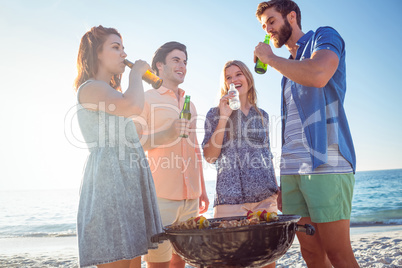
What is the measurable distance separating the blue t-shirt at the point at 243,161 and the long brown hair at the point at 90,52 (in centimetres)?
124

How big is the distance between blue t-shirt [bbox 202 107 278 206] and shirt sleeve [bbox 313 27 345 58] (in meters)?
1.07

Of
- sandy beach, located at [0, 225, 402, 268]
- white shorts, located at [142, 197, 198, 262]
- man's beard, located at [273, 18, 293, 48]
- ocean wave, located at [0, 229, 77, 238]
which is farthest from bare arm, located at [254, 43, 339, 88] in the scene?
ocean wave, located at [0, 229, 77, 238]

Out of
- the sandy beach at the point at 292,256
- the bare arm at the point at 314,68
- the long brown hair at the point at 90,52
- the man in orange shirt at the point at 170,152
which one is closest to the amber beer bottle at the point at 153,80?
the man in orange shirt at the point at 170,152

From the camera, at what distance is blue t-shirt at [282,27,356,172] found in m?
2.15

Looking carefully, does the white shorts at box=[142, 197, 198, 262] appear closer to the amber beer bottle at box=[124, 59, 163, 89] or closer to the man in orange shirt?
the man in orange shirt

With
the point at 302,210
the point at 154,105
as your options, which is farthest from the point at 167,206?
the point at 302,210

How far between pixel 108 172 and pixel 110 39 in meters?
0.98

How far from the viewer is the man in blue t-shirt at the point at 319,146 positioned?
2053 millimetres

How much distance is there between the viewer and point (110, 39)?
2285 millimetres

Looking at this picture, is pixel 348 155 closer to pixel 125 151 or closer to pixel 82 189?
pixel 125 151

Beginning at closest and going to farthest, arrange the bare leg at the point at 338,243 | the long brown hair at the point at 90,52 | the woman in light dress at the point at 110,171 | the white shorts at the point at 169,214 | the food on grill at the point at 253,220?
the food on grill at the point at 253,220 < the woman in light dress at the point at 110,171 < the bare leg at the point at 338,243 < the long brown hair at the point at 90,52 < the white shorts at the point at 169,214

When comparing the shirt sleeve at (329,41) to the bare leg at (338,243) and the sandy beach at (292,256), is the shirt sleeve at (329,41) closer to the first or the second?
the bare leg at (338,243)

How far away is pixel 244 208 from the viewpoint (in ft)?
9.17

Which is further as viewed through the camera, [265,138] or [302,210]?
[265,138]
